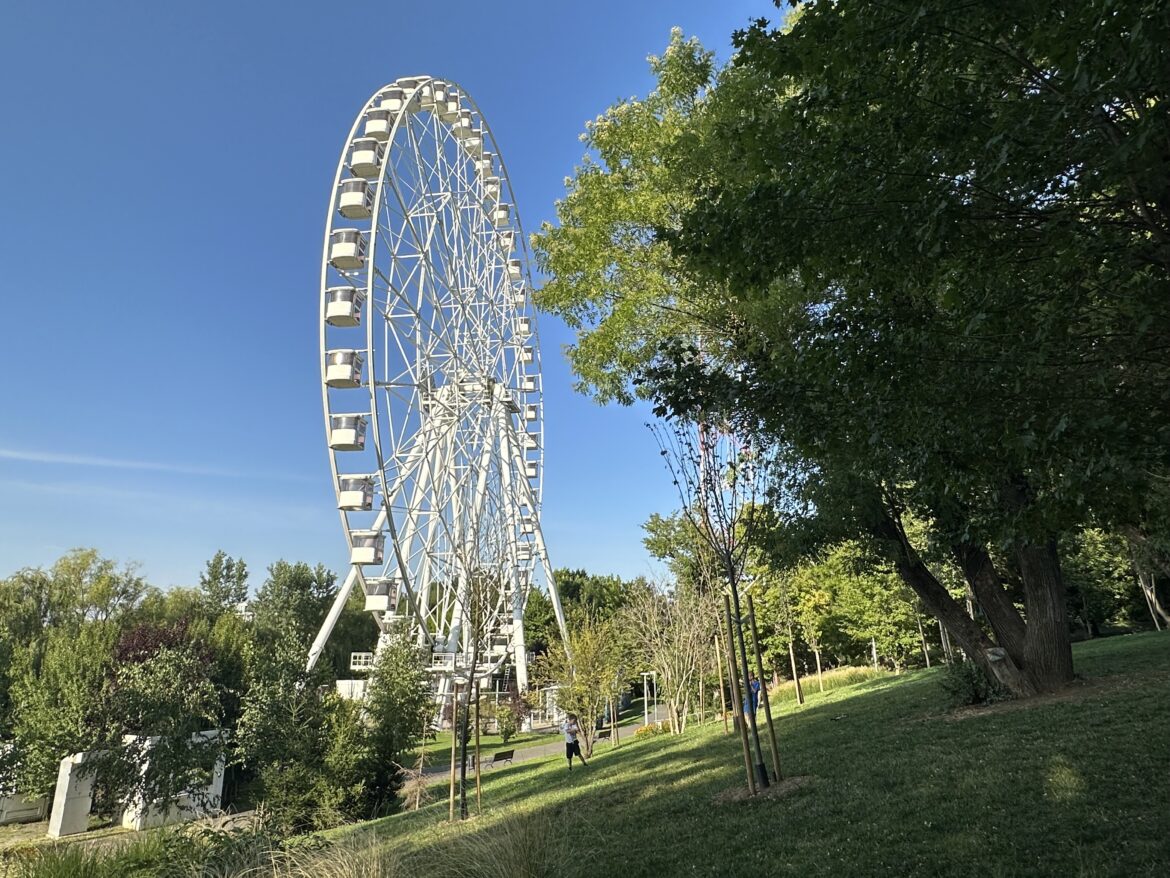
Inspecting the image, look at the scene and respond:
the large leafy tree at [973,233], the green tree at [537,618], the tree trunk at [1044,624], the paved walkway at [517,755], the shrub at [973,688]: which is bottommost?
the paved walkway at [517,755]

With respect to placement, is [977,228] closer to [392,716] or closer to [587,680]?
[392,716]

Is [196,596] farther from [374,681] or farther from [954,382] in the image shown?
[954,382]

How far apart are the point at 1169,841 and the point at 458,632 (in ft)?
81.2

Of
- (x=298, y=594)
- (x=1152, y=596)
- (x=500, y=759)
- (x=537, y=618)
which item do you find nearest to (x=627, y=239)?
(x=500, y=759)

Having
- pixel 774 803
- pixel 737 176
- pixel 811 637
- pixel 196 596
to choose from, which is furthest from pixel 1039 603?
pixel 196 596

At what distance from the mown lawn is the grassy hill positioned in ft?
0.07

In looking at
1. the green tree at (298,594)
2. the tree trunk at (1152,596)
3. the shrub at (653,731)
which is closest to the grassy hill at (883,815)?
the shrub at (653,731)

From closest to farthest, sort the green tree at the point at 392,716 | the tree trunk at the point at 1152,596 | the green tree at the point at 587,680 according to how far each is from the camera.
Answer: the green tree at the point at 392,716
the green tree at the point at 587,680
the tree trunk at the point at 1152,596

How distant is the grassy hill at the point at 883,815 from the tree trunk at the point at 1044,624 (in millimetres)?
454

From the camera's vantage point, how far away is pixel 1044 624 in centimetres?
1130

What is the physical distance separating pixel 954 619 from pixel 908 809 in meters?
6.81

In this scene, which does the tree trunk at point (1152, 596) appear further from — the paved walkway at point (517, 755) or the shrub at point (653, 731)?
the paved walkway at point (517, 755)

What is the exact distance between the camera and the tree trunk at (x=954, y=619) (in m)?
11.4

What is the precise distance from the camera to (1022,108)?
3146mm
